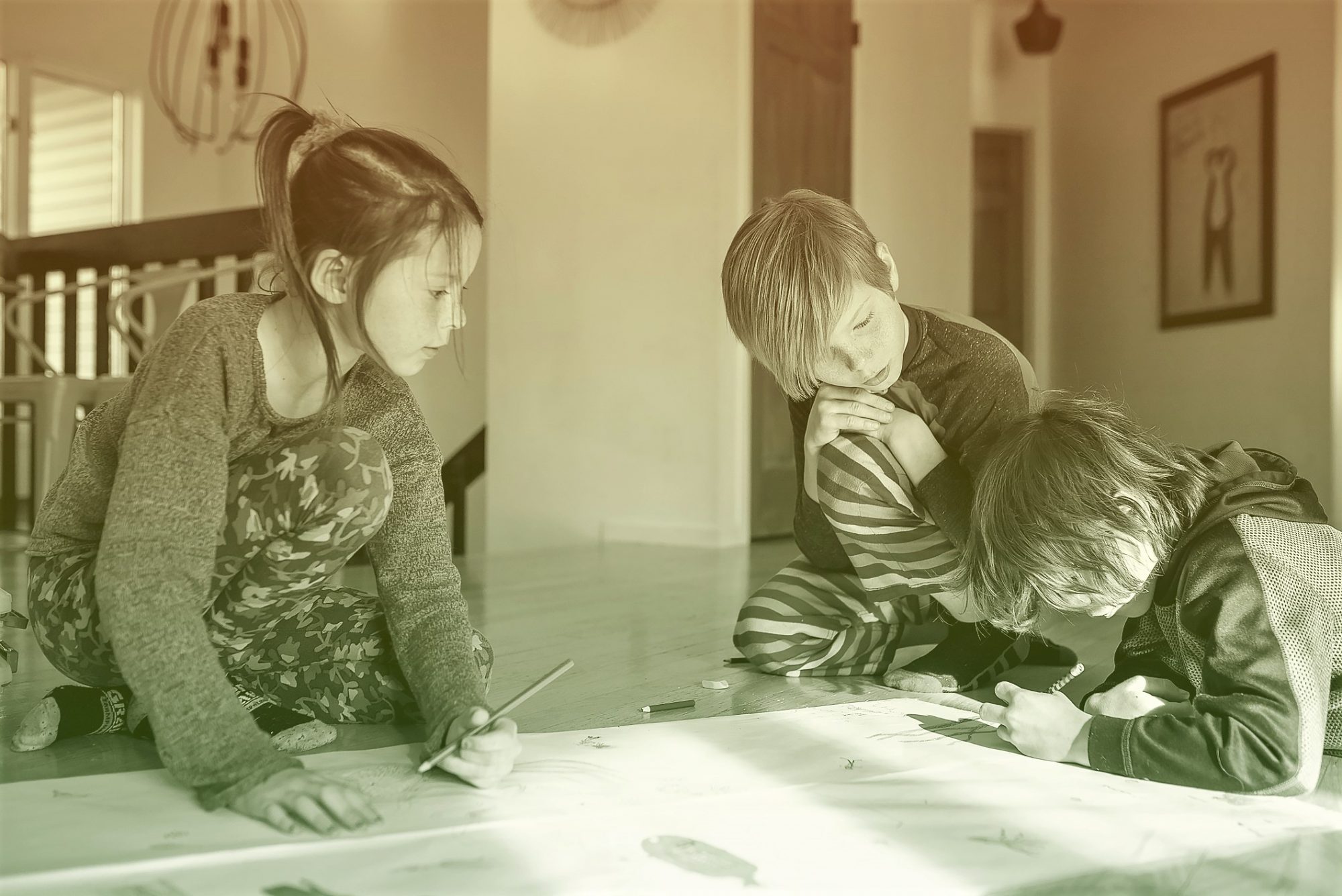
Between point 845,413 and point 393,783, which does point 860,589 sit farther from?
point 393,783

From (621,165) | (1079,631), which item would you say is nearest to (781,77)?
(621,165)

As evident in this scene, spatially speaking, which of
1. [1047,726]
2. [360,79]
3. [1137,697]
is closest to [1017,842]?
[1047,726]

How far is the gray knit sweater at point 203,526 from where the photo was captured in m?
0.75

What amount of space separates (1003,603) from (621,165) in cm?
240

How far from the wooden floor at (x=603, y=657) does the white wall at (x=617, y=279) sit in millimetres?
593

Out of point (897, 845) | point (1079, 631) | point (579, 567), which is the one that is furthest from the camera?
point (579, 567)

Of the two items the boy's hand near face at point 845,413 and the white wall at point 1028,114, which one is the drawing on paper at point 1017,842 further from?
the white wall at point 1028,114

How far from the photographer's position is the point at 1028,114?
16.3 feet

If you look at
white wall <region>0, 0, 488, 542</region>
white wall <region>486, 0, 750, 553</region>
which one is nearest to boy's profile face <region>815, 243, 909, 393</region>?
white wall <region>486, 0, 750, 553</region>

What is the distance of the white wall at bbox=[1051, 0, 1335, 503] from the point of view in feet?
11.6

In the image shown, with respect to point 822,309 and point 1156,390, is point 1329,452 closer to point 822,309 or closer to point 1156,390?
point 1156,390

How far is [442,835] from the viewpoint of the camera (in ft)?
2.49

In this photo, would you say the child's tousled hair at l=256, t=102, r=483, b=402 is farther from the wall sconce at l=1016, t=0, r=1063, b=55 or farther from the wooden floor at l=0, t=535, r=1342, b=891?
the wall sconce at l=1016, t=0, r=1063, b=55

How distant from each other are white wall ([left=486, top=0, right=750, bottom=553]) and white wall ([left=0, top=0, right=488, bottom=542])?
0.50 meters
